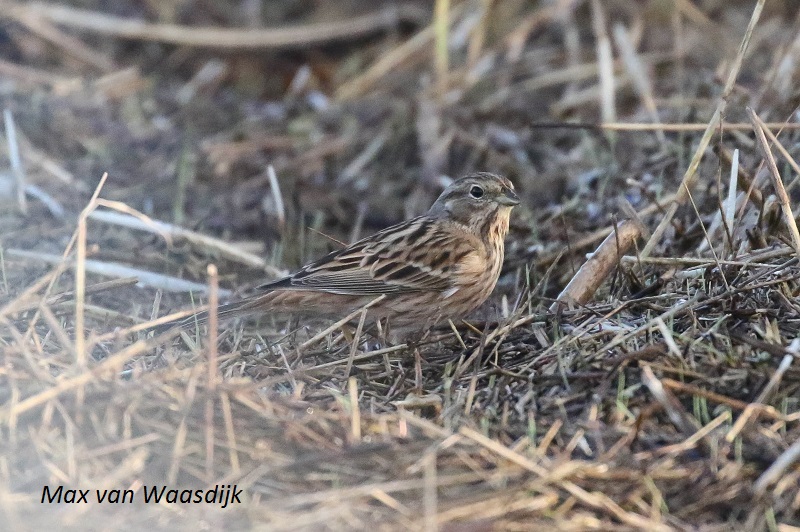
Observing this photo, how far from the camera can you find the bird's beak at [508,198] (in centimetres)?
577

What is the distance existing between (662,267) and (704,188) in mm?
1134

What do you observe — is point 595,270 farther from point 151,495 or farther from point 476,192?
point 151,495

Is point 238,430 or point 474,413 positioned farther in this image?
point 474,413

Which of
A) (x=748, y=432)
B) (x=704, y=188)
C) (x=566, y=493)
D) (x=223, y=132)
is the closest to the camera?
(x=566, y=493)

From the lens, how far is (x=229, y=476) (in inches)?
142

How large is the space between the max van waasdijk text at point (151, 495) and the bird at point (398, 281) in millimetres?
1716

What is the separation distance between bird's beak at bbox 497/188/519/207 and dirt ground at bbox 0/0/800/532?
44 centimetres

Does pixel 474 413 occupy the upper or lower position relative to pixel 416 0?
lower

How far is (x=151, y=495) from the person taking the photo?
11.6ft

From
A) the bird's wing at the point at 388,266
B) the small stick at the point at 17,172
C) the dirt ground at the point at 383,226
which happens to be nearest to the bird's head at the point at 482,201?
the bird's wing at the point at 388,266

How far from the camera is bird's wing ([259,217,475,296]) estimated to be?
5.38 m

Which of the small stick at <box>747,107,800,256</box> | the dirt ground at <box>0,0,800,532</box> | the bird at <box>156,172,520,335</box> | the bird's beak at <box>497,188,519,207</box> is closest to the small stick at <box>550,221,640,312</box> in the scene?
the dirt ground at <box>0,0,800,532</box>

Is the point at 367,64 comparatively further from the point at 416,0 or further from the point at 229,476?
the point at 229,476

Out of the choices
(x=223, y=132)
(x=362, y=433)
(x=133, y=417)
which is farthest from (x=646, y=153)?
(x=133, y=417)
